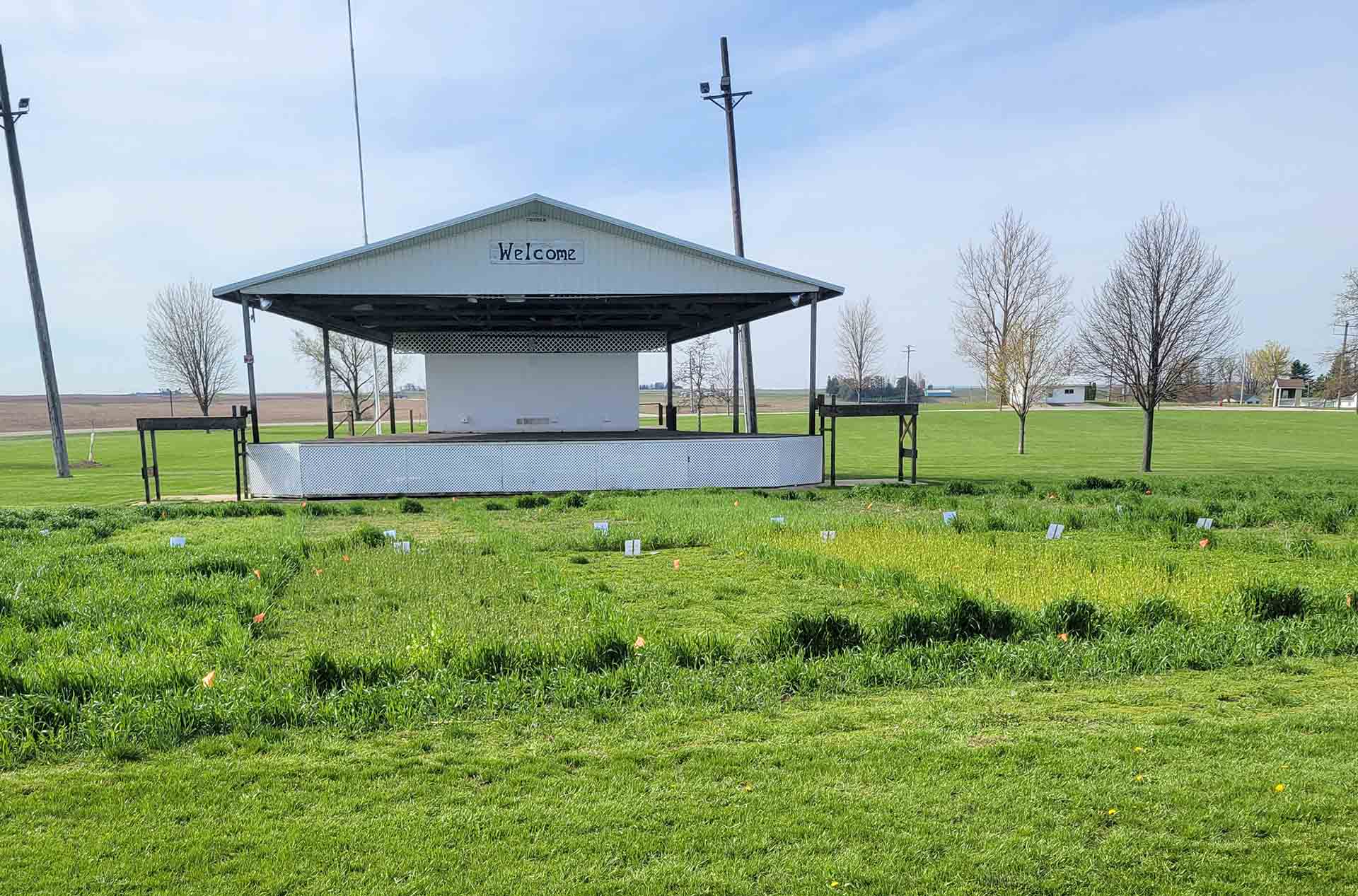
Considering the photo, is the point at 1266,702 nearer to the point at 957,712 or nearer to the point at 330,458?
the point at 957,712

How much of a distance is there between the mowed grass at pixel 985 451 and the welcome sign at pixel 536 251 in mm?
7579

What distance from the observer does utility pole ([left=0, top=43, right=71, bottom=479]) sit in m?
20.7

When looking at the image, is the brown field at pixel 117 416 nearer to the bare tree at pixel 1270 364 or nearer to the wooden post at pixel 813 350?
the wooden post at pixel 813 350

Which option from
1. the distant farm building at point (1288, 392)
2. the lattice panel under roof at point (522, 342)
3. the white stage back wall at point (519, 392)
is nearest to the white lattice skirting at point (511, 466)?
the white stage back wall at point (519, 392)

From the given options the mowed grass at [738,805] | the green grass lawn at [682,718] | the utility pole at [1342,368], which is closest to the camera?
the mowed grass at [738,805]

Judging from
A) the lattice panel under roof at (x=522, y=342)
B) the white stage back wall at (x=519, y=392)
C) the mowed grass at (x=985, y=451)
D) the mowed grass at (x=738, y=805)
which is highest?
the lattice panel under roof at (x=522, y=342)

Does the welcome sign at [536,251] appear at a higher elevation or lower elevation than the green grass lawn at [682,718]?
higher

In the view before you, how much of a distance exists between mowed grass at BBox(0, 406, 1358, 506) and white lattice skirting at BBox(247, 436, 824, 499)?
263 cm

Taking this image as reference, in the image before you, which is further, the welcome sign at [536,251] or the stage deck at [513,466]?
the welcome sign at [536,251]

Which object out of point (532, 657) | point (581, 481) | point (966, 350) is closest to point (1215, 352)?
point (966, 350)

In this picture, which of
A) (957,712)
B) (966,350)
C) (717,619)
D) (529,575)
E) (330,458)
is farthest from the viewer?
(966,350)

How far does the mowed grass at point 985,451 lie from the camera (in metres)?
19.3

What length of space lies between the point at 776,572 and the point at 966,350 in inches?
1089

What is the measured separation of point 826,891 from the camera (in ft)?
8.69
